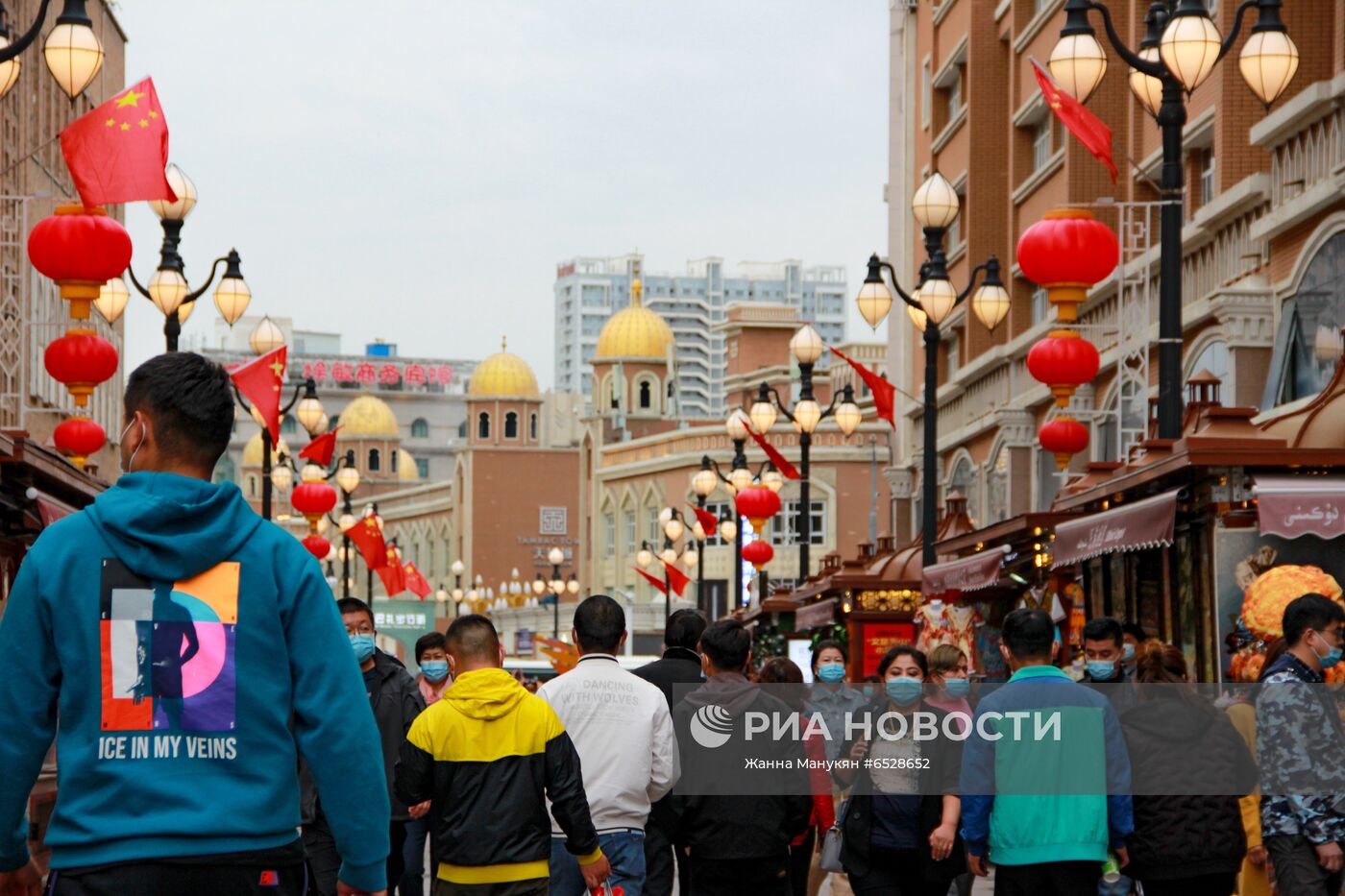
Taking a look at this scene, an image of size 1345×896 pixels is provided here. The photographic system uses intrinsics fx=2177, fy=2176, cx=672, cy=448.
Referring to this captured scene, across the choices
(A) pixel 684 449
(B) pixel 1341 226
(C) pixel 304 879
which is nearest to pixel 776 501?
(B) pixel 1341 226

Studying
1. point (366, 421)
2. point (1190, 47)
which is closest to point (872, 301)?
point (1190, 47)

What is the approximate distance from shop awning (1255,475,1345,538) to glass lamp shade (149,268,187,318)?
476 inches

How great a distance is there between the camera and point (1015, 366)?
3794 centimetres

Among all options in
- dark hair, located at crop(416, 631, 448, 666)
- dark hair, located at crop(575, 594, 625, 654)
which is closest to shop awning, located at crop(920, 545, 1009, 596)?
dark hair, located at crop(416, 631, 448, 666)

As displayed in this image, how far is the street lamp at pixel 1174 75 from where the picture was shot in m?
13.6

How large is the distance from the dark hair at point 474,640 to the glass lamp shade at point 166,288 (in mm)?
13411

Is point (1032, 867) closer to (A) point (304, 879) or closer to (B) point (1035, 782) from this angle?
(B) point (1035, 782)

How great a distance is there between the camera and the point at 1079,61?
49.4 ft

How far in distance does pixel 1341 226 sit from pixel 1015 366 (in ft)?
56.1

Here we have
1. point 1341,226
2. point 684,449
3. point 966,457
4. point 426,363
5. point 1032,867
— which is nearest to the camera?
point 1032,867

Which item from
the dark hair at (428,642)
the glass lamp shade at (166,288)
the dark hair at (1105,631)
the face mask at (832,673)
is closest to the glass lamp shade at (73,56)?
the dark hair at (428,642)

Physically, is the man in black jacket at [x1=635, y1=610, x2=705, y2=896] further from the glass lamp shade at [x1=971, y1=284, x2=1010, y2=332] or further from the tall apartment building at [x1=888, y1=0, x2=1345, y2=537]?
the glass lamp shade at [x1=971, y1=284, x2=1010, y2=332]

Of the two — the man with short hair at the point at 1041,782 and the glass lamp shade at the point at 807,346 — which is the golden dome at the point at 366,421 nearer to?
the glass lamp shade at the point at 807,346

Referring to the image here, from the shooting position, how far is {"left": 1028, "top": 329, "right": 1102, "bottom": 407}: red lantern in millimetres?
18953
